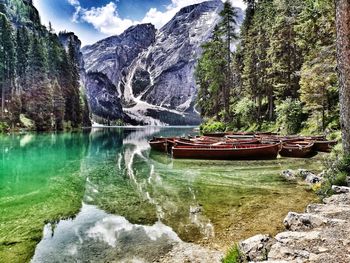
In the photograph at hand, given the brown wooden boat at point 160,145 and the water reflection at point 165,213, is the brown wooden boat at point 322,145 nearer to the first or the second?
the water reflection at point 165,213

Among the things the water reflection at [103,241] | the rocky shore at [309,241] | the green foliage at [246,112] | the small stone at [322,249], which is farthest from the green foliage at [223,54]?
the small stone at [322,249]

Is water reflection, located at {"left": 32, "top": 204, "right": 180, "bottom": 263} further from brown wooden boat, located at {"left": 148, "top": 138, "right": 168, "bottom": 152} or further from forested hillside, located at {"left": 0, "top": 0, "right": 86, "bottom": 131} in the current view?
forested hillside, located at {"left": 0, "top": 0, "right": 86, "bottom": 131}

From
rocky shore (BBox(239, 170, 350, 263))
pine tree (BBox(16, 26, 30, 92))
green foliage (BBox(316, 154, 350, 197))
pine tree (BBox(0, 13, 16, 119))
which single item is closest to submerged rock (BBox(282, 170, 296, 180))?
green foliage (BBox(316, 154, 350, 197))

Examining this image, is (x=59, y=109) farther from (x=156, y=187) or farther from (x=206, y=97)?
(x=156, y=187)

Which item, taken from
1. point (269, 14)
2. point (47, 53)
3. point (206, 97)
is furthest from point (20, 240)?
point (47, 53)

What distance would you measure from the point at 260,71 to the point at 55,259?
138ft

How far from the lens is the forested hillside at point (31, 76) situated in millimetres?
66812

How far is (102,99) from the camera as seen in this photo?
192375 millimetres

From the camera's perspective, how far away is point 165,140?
29922 millimetres

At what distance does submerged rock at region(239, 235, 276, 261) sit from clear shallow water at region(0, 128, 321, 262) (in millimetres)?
1319

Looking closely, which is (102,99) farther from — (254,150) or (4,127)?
(254,150)

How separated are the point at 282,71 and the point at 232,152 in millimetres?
20947

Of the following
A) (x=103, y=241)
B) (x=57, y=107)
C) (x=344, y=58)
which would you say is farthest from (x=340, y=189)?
(x=57, y=107)

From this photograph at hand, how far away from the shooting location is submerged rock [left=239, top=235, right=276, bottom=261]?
5.39 meters
